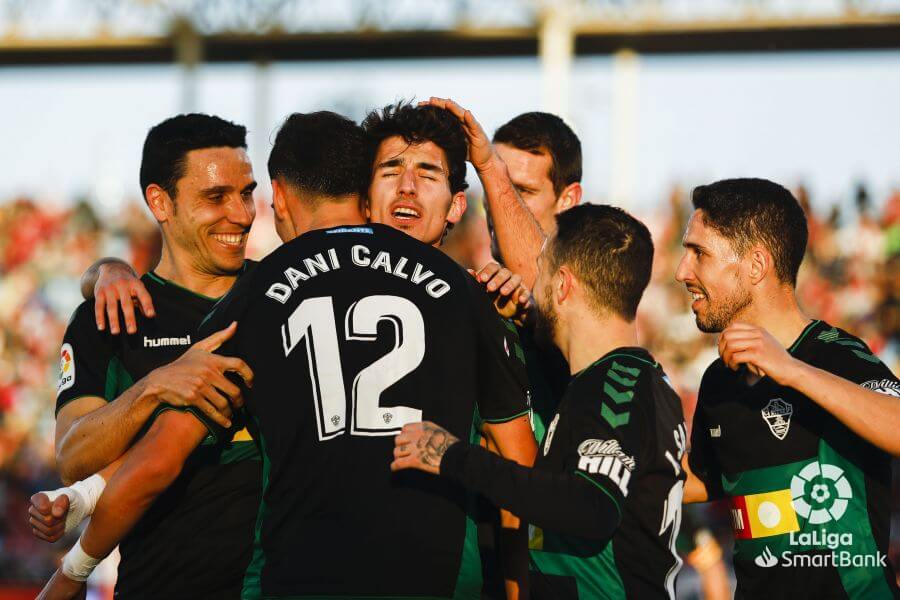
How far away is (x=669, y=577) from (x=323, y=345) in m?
1.39

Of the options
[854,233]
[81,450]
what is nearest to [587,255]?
[81,450]

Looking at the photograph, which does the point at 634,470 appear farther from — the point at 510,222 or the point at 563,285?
the point at 510,222

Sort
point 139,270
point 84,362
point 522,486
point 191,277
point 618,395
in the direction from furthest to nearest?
point 139,270 → point 191,277 → point 84,362 → point 618,395 → point 522,486

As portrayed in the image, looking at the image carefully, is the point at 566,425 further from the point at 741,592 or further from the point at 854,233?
the point at 854,233

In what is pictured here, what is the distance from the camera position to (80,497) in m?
3.84

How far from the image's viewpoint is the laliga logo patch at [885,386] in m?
3.86

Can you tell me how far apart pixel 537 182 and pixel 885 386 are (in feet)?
6.89

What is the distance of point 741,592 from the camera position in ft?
13.7

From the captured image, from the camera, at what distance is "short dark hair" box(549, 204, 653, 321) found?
3852 mm

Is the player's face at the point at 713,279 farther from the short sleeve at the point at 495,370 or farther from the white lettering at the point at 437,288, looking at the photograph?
the white lettering at the point at 437,288

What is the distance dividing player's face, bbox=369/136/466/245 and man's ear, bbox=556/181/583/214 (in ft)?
3.99

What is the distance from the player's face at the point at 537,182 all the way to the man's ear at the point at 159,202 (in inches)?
63.7

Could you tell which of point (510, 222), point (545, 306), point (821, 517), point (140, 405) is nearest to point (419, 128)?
point (510, 222)

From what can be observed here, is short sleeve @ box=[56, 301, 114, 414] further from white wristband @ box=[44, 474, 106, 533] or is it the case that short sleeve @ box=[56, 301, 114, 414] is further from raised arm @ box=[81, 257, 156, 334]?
white wristband @ box=[44, 474, 106, 533]
